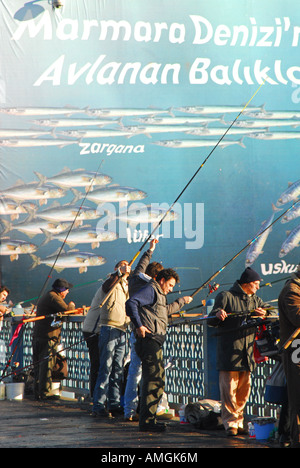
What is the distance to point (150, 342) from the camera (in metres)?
6.82

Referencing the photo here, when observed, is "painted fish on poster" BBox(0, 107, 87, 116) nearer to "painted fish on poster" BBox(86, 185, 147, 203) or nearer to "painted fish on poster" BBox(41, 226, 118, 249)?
"painted fish on poster" BBox(86, 185, 147, 203)

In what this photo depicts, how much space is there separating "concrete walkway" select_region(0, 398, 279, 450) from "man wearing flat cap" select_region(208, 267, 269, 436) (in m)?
0.21

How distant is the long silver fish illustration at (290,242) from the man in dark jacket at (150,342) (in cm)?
633

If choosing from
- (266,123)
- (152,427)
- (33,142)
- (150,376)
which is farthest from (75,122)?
(152,427)

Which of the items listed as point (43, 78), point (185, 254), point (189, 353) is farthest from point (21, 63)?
point (189, 353)

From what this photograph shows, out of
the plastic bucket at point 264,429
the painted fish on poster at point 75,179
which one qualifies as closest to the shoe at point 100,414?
the plastic bucket at point 264,429

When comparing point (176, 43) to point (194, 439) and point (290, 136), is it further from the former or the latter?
point (194, 439)

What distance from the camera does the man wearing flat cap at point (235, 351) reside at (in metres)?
6.55

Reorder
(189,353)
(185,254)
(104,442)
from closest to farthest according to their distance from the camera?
(104,442) → (189,353) → (185,254)

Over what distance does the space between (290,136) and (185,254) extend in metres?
2.45

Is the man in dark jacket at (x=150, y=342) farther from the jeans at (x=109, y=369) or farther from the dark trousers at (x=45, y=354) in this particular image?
the dark trousers at (x=45, y=354)

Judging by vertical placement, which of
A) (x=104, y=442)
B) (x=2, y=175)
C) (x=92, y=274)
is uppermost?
(x=2, y=175)

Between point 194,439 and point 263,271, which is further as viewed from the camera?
point 263,271

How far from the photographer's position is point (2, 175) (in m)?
13.2
